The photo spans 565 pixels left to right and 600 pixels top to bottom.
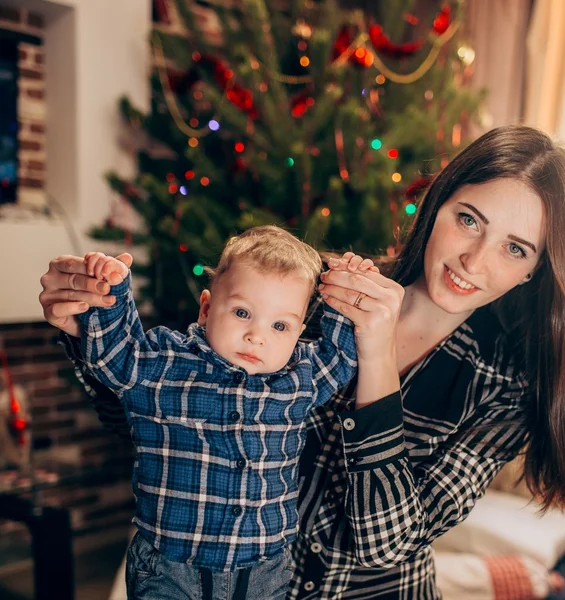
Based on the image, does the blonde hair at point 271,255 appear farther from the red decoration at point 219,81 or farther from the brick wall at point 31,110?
the brick wall at point 31,110

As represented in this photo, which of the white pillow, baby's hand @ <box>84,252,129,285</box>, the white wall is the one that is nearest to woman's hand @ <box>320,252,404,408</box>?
baby's hand @ <box>84,252,129,285</box>

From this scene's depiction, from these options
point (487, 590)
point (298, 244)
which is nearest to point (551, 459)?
point (298, 244)

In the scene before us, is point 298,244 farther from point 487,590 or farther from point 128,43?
point 128,43

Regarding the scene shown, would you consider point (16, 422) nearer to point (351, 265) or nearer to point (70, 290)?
point (70, 290)

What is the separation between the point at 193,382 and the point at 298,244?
28 cm

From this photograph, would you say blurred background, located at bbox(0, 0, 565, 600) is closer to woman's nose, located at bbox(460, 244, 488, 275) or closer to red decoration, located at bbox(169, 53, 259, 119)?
Result: red decoration, located at bbox(169, 53, 259, 119)

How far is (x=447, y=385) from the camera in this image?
48.2 inches

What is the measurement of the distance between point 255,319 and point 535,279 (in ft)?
1.94

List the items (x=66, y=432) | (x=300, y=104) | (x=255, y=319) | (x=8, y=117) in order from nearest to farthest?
(x=255, y=319) → (x=300, y=104) → (x=8, y=117) → (x=66, y=432)

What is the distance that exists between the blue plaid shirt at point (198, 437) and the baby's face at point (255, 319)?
2 centimetres

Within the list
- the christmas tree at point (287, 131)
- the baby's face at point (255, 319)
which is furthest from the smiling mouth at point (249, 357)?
the christmas tree at point (287, 131)

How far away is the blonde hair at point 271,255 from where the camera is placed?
39.7 inches

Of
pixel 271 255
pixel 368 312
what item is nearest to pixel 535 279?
pixel 368 312

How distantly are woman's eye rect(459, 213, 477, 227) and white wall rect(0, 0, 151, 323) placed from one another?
84.1 inches
